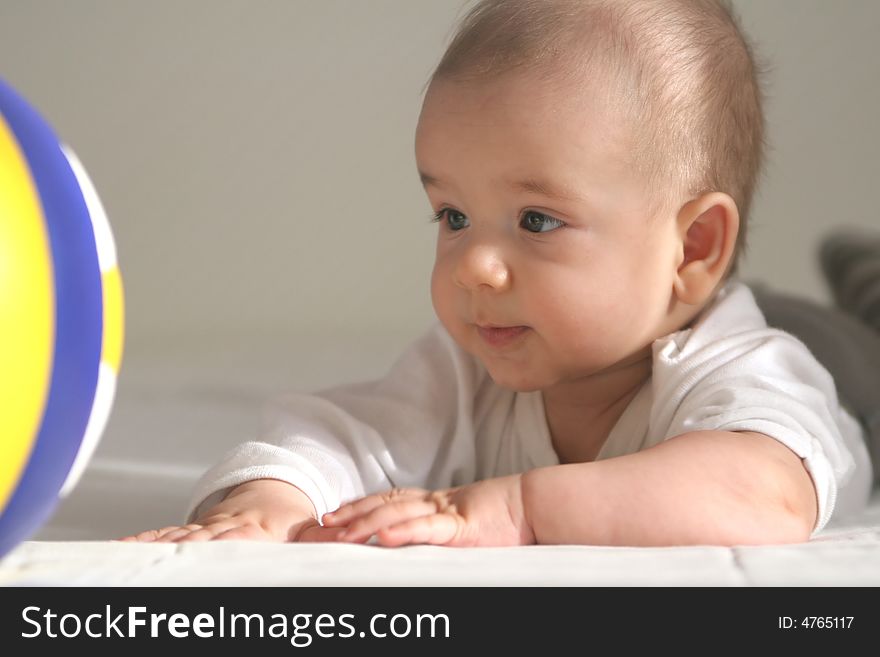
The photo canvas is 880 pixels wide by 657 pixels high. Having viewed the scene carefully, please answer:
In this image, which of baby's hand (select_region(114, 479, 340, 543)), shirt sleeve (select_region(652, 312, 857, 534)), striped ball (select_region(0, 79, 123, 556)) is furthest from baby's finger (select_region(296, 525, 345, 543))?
shirt sleeve (select_region(652, 312, 857, 534))

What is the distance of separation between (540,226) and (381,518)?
0.37 meters

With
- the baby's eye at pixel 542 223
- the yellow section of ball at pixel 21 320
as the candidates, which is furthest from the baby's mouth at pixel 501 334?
the yellow section of ball at pixel 21 320

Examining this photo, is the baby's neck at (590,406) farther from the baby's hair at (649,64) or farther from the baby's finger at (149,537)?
the baby's finger at (149,537)

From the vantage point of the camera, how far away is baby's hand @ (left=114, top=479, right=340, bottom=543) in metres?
0.97

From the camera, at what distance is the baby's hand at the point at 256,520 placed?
3.18 feet

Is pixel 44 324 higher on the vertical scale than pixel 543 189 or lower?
lower

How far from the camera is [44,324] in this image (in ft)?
2.33

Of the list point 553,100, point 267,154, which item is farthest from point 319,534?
point 267,154

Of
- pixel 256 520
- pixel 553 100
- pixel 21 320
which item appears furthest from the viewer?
pixel 553 100

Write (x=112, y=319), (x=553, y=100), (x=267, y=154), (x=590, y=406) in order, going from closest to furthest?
(x=112, y=319) → (x=553, y=100) → (x=590, y=406) → (x=267, y=154)

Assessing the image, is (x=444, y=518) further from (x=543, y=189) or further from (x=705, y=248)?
(x=705, y=248)

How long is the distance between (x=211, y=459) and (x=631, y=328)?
62cm

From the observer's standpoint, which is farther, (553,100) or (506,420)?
(506,420)
